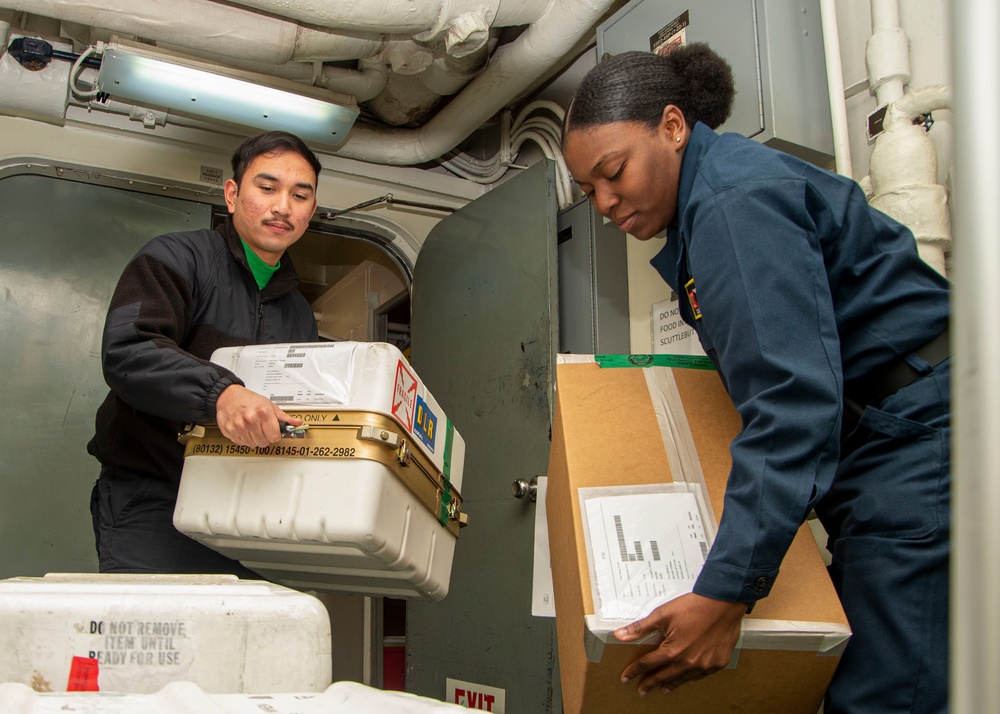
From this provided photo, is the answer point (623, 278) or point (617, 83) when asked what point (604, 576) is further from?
point (623, 278)

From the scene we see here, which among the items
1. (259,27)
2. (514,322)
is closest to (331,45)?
(259,27)

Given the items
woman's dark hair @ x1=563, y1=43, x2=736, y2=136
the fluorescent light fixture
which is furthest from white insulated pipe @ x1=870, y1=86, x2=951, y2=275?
the fluorescent light fixture

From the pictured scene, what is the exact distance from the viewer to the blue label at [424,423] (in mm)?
1593

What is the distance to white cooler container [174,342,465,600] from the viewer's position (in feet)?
4.62

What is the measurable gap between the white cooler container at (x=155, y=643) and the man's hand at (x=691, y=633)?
0.44 m

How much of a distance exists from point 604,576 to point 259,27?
7.61 ft

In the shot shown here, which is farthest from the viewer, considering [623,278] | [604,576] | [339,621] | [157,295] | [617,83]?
[339,621]

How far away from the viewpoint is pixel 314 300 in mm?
5934

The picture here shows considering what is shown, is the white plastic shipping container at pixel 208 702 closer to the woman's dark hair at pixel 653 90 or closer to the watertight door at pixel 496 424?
the woman's dark hair at pixel 653 90

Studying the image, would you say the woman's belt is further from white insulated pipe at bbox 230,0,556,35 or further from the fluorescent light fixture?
the fluorescent light fixture

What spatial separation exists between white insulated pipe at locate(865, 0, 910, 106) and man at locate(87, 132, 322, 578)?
1.47 metres

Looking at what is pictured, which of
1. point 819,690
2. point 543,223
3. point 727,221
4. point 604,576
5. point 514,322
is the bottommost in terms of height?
point 819,690

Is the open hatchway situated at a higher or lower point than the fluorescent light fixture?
lower

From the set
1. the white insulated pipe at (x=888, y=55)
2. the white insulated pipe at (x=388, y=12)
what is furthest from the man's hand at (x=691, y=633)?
the white insulated pipe at (x=388, y=12)
